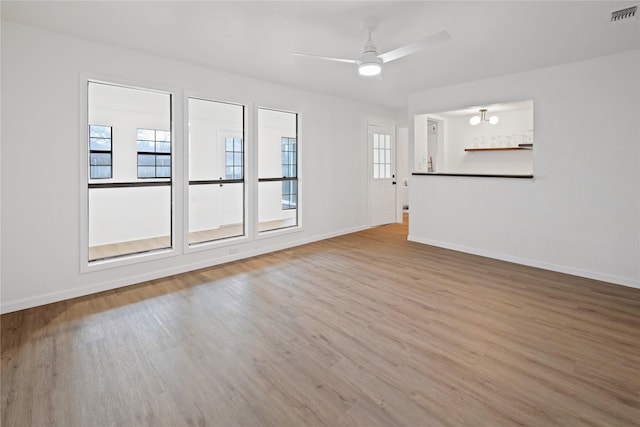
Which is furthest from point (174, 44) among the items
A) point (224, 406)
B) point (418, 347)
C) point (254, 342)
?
point (418, 347)

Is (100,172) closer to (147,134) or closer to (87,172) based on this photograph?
(147,134)

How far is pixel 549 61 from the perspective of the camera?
404 cm

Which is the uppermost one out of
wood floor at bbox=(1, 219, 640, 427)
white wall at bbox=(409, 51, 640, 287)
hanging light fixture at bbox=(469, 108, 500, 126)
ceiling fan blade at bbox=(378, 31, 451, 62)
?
hanging light fixture at bbox=(469, 108, 500, 126)

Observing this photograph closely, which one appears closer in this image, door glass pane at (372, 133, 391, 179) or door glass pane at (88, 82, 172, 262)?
door glass pane at (88, 82, 172, 262)

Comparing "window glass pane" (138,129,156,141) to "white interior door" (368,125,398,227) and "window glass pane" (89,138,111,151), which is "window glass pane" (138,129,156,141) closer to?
"window glass pane" (89,138,111,151)

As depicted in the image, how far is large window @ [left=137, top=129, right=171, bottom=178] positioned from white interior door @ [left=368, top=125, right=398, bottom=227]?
4164mm

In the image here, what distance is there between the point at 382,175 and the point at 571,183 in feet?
12.2

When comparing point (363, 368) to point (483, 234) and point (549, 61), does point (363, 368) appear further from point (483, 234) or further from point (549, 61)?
point (549, 61)

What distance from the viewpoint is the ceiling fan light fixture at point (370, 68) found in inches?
121

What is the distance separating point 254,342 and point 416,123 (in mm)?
4756

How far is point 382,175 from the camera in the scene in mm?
7410

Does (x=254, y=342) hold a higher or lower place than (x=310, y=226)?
lower

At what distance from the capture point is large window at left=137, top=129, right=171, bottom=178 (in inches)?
251

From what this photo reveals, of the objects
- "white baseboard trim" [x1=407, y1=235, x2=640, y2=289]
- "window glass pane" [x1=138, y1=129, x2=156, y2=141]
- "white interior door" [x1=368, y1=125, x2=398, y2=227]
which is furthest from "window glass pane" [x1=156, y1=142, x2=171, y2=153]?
"white baseboard trim" [x1=407, y1=235, x2=640, y2=289]
